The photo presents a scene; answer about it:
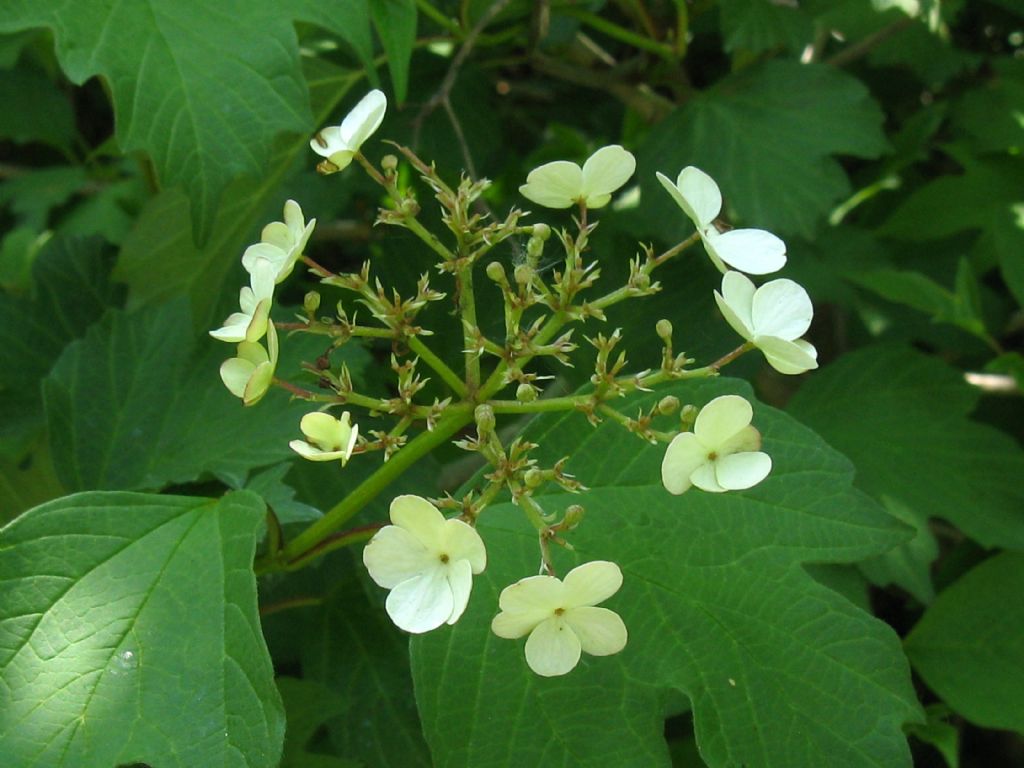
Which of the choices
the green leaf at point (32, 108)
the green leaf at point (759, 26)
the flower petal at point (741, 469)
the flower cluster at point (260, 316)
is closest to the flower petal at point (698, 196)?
the flower petal at point (741, 469)

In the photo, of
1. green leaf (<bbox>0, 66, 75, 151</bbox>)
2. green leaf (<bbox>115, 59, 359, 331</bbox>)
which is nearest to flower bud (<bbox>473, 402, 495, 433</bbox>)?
green leaf (<bbox>115, 59, 359, 331</bbox>)

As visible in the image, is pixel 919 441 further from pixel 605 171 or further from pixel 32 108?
pixel 32 108

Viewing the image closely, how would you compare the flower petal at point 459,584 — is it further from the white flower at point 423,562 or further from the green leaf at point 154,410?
the green leaf at point 154,410

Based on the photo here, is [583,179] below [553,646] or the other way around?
the other way around

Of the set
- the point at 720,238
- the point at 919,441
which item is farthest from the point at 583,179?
the point at 919,441

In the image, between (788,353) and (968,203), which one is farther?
(968,203)

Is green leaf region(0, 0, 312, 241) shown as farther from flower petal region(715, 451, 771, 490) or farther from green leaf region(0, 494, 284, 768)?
flower petal region(715, 451, 771, 490)
